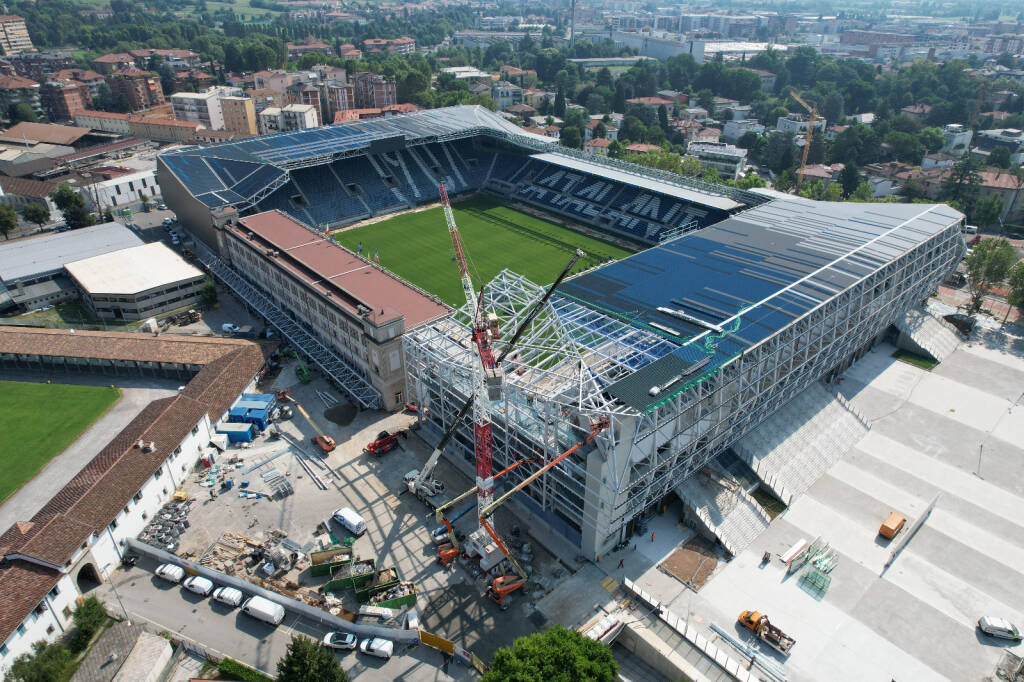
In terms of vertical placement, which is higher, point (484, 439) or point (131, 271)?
point (484, 439)

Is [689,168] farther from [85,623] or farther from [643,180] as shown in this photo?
[85,623]

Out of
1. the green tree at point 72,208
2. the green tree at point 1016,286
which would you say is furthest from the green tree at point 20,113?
the green tree at point 1016,286

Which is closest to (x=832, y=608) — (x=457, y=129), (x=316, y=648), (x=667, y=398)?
(x=667, y=398)

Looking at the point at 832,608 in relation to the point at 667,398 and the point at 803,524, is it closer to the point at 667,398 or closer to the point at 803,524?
the point at 803,524

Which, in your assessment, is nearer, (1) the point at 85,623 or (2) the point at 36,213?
(1) the point at 85,623

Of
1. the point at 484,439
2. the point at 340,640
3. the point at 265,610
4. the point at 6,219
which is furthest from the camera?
the point at 6,219

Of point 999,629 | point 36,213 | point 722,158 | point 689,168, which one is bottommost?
point 999,629

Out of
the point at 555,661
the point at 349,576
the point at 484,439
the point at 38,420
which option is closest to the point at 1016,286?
the point at 484,439
